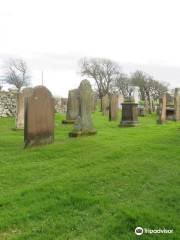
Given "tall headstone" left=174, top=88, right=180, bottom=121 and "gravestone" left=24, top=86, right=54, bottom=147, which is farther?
"tall headstone" left=174, top=88, right=180, bottom=121

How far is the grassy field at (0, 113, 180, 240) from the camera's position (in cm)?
459

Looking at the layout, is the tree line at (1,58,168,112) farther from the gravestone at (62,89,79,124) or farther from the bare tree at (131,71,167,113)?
the gravestone at (62,89,79,124)

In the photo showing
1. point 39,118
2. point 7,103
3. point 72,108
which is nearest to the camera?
point 39,118

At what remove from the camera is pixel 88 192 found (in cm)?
580

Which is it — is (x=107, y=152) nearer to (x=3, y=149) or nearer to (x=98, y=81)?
(x=3, y=149)

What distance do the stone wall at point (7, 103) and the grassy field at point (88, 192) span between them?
1221cm

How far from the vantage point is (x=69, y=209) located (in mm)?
5156

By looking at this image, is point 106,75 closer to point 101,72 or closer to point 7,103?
point 101,72

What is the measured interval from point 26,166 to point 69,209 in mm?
2851

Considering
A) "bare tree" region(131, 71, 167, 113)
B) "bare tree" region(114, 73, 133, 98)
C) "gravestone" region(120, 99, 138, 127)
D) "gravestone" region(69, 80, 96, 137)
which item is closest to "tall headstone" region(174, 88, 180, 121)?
"gravestone" region(120, 99, 138, 127)

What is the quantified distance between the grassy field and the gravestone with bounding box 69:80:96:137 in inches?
95.4

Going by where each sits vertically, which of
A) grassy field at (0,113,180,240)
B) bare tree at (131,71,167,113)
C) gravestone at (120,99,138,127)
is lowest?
grassy field at (0,113,180,240)

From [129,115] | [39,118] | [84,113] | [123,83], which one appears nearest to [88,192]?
[39,118]

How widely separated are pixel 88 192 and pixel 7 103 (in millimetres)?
16668
